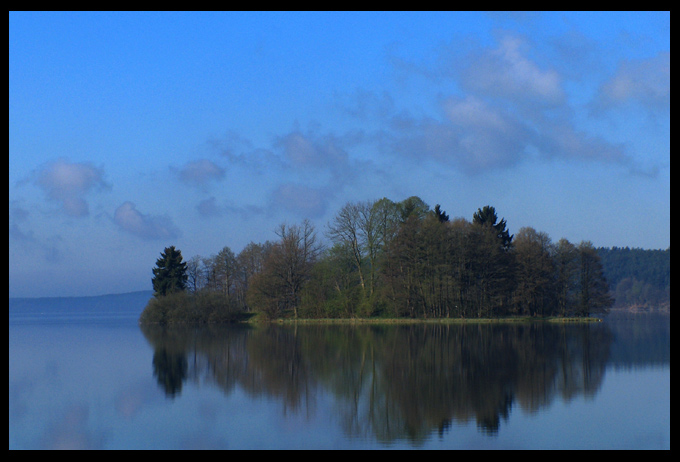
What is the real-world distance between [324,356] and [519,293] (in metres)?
34.7

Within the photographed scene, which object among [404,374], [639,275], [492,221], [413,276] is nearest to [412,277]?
[413,276]

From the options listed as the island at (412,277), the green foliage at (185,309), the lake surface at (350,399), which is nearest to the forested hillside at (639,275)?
the island at (412,277)

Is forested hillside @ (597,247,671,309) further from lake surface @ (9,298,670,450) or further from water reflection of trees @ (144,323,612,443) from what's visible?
lake surface @ (9,298,670,450)

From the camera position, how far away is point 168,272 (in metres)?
62.2

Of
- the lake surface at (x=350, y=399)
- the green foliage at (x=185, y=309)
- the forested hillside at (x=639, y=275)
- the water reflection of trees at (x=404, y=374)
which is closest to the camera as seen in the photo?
the lake surface at (x=350, y=399)

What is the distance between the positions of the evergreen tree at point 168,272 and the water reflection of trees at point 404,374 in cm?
3073

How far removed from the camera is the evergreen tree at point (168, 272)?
62.0 m

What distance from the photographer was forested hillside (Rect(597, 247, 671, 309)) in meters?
51.3

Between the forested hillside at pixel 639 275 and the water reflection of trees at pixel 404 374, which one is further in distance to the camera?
the forested hillside at pixel 639 275

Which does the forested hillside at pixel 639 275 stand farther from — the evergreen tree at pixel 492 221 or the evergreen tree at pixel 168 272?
the evergreen tree at pixel 168 272
